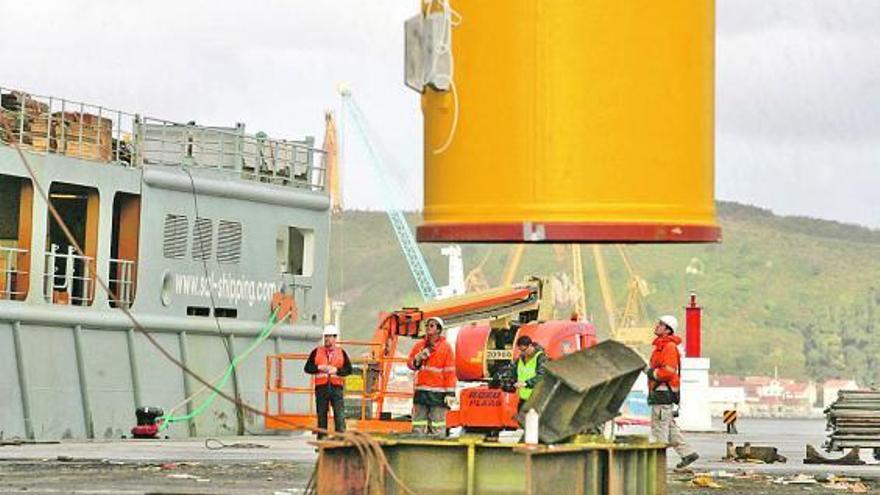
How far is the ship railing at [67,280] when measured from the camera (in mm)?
33250

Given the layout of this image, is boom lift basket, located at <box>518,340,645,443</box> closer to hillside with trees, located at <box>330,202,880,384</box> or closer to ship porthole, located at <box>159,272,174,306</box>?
ship porthole, located at <box>159,272,174,306</box>

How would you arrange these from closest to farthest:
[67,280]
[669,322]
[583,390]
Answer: [583,390], [669,322], [67,280]

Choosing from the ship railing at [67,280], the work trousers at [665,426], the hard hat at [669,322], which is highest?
the ship railing at [67,280]

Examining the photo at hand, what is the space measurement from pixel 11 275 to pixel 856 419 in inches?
481

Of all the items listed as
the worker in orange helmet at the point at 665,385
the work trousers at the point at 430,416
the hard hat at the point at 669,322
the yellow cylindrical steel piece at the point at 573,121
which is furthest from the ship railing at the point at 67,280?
the yellow cylindrical steel piece at the point at 573,121

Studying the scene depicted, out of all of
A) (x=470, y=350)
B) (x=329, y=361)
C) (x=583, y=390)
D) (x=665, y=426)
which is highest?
(x=470, y=350)

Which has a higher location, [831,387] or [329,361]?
[831,387]

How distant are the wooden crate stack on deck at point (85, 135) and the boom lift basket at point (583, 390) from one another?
62.0 ft

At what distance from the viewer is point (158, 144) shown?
3981 cm

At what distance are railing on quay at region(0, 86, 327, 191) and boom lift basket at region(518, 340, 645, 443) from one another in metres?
16.6

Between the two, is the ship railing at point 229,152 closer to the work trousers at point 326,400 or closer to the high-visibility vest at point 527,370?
the work trousers at point 326,400

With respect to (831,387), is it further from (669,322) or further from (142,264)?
(669,322)

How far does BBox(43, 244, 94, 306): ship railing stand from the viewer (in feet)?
109

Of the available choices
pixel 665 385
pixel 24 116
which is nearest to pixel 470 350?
pixel 24 116
